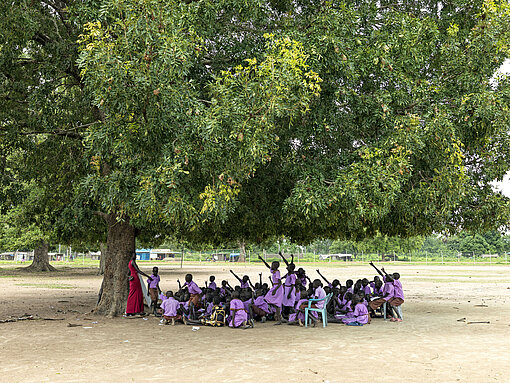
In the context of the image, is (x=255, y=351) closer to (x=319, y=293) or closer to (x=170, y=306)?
(x=319, y=293)

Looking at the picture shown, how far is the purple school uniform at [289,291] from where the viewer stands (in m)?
14.0

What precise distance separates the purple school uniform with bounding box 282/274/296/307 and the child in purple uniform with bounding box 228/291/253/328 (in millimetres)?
1415

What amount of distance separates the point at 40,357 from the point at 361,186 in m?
7.13

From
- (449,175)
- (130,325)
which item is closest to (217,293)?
(130,325)

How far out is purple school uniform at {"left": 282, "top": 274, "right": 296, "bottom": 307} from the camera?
14.0 meters

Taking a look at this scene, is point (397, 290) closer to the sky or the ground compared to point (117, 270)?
closer to the ground

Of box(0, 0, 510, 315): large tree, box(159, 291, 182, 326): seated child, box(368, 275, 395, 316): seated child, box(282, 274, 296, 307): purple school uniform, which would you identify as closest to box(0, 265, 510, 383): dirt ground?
box(159, 291, 182, 326): seated child

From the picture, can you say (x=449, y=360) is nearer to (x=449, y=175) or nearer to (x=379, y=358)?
(x=379, y=358)

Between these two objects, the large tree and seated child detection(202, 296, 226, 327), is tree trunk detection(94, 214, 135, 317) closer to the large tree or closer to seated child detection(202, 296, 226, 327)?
the large tree

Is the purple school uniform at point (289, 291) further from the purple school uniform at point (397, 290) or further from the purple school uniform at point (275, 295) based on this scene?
the purple school uniform at point (397, 290)

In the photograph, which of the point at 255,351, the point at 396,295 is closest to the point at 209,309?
the point at 255,351

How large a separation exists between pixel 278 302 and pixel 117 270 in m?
5.19

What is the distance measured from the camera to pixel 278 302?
14.0 m

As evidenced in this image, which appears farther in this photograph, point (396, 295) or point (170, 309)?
point (396, 295)
